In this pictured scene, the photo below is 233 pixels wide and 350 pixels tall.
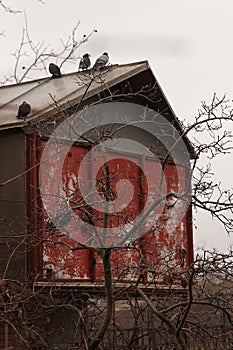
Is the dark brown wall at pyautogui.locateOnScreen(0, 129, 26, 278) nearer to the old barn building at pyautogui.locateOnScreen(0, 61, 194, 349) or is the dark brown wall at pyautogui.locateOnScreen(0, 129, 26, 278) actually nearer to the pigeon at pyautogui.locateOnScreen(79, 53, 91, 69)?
the old barn building at pyautogui.locateOnScreen(0, 61, 194, 349)

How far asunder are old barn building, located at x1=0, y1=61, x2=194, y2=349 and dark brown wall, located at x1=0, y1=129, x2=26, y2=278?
0.04 ft

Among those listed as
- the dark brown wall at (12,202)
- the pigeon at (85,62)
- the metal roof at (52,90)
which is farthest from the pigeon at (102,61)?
the dark brown wall at (12,202)

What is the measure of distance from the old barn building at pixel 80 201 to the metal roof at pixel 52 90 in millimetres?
21

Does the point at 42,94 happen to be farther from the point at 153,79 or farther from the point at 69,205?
the point at 69,205

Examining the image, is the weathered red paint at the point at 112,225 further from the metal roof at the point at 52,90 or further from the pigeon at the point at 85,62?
the pigeon at the point at 85,62

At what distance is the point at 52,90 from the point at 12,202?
1974 millimetres

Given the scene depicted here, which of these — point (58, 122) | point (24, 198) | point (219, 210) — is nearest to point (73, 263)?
point (24, 198)

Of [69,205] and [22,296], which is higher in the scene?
[69,205]

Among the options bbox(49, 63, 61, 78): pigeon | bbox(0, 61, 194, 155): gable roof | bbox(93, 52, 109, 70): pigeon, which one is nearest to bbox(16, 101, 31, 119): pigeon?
bbox(0, 61, 194, 155): gable roof

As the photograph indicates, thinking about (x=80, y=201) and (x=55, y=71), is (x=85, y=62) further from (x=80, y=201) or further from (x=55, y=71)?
(x=80, y=201)

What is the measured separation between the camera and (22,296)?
298 inches

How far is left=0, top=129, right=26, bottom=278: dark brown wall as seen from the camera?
26.8 feet

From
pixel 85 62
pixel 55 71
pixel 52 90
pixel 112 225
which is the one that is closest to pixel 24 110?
pixel 52 90

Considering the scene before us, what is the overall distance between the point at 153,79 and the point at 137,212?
1.91m
